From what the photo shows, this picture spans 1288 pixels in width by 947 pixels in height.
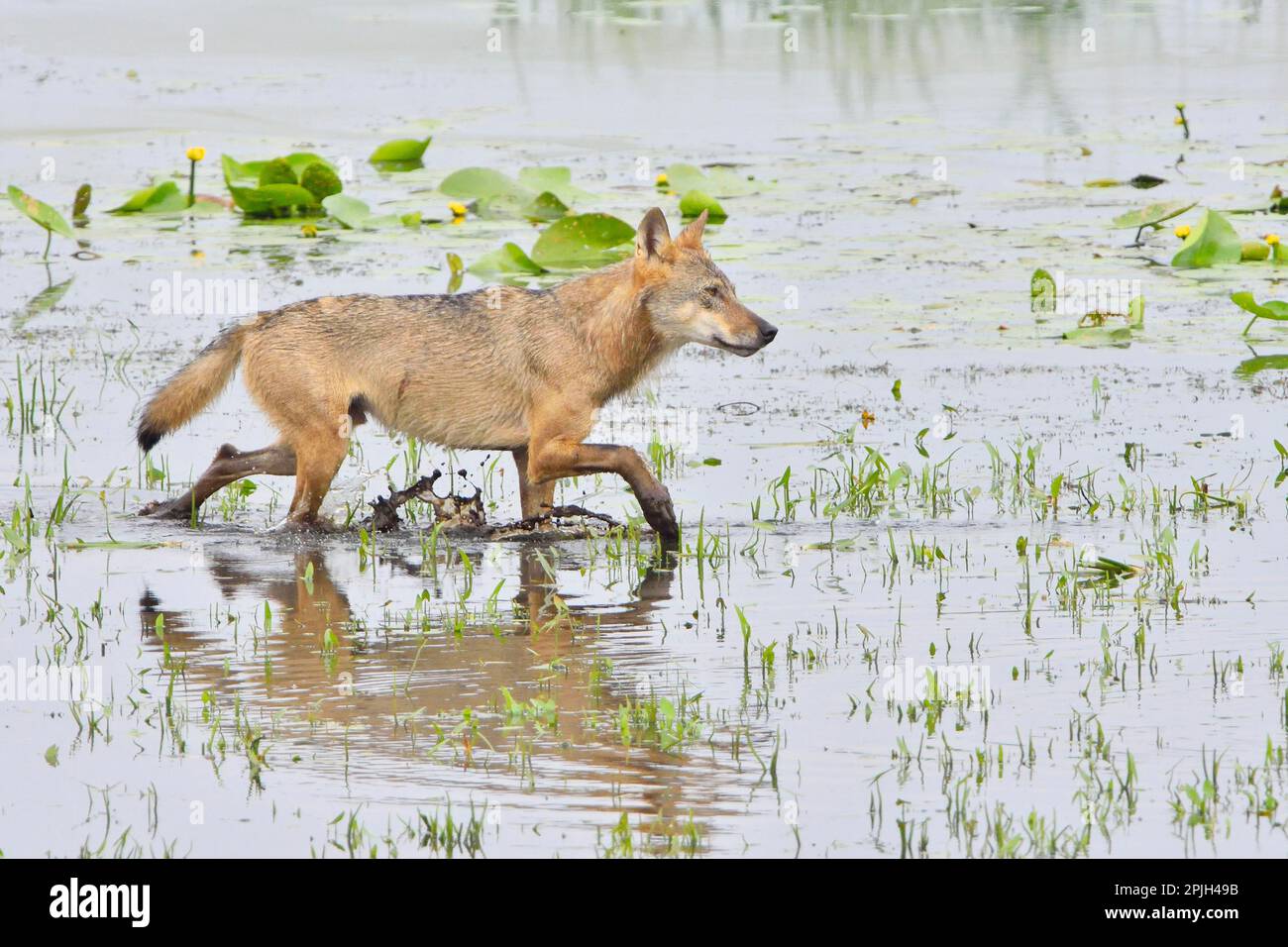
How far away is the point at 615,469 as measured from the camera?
8.87 metres

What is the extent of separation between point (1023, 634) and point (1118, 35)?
1724 cm

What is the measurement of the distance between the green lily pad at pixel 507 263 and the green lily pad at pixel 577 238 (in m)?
0.10

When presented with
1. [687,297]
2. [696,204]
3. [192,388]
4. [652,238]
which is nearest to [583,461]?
[687,297]

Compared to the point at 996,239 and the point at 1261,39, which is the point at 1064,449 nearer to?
the point at 996,239

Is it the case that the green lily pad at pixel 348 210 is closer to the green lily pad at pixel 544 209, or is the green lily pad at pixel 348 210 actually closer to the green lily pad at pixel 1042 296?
the green lily pad at pixel 544 209

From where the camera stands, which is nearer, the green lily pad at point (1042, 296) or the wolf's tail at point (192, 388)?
the wolf's tail at point (192, 388)

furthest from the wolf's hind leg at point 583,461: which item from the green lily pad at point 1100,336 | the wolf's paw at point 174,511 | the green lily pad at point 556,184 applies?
the green lily pad at point 556,184

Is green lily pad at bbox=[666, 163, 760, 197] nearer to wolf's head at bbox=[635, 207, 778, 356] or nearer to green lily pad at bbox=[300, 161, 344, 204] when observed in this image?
green lily pad at bbox=[300, 161, 344, 204]

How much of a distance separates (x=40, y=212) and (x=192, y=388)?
17.9ft

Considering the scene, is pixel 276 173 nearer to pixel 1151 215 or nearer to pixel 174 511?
pixel 1151 215

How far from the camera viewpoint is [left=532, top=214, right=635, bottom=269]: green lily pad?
13688 mm

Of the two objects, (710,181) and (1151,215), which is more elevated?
(710,181)

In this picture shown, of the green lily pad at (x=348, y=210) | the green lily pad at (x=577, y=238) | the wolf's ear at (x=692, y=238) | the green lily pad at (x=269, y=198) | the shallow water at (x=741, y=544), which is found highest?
the green lily pad at (x=269, y=198)

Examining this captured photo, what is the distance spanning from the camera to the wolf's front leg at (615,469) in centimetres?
874
